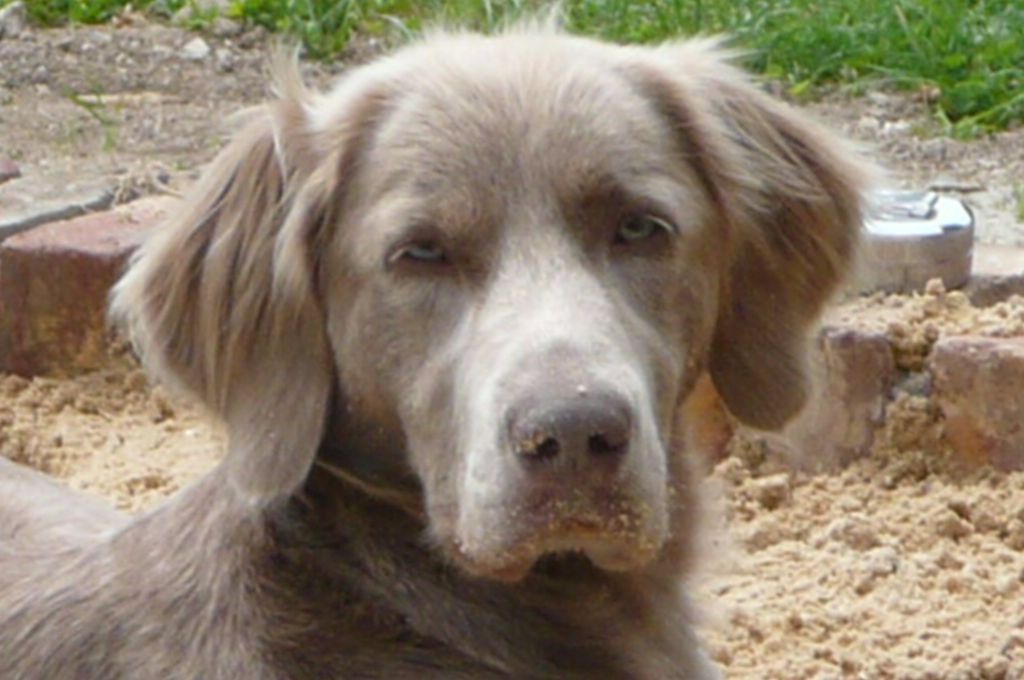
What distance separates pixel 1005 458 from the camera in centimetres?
592

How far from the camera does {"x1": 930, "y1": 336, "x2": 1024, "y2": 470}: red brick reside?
585 centimetres

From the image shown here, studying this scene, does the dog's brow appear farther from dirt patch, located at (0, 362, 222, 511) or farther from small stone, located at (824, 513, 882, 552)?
dirt patch, located at (0, 362, 222, 511)

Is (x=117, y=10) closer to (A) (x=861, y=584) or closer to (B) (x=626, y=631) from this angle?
(A) (x=861, y=584)

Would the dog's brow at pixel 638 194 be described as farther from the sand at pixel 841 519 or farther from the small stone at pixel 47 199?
the small stone at pixel 47 199

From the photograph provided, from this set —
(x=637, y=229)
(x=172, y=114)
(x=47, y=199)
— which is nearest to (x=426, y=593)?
(x=637, y=229)

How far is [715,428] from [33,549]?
2.09 meters

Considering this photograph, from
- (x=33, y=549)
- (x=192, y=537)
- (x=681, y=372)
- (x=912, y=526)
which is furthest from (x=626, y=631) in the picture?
(x=912, y=526)

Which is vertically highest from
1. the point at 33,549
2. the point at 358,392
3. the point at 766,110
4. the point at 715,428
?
the point at 766,110

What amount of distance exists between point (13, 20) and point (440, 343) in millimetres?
6579

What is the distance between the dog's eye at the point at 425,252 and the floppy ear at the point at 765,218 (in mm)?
538

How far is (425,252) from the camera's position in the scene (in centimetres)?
386

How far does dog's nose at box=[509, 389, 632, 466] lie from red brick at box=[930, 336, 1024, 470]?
2.53 m

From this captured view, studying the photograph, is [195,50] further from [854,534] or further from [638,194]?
[638,194]

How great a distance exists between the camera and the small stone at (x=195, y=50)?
9.52 metres
